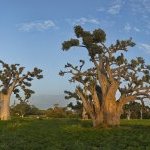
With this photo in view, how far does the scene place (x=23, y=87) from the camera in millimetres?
85062

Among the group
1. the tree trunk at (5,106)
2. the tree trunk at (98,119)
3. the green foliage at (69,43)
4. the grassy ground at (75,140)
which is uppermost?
the green foliage at (69,43)

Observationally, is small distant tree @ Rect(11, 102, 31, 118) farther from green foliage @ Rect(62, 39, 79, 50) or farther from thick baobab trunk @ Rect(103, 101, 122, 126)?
thick baobab trunk @ Rect(103, 101, 122, 126)

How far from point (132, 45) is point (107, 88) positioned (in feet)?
19.8

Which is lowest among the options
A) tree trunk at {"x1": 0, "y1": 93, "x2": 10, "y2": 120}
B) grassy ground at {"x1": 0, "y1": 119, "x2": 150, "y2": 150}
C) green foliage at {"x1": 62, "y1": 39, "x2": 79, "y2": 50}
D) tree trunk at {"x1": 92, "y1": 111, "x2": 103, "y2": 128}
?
grassy ground at {"x1": 0, "y1": 119, "x2": 150, "y2": 150}

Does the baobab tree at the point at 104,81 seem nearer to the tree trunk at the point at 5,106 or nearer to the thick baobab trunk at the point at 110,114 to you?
the thick baobab trunk at the point at 110,114

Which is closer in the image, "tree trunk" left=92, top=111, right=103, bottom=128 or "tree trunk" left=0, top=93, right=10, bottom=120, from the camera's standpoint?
"tree trunk" left=92, top=111, right=103, bottom=128

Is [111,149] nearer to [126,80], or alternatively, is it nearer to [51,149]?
[51,149]

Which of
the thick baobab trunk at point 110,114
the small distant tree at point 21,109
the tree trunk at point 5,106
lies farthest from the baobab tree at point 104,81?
the small distant tree at point 21,109

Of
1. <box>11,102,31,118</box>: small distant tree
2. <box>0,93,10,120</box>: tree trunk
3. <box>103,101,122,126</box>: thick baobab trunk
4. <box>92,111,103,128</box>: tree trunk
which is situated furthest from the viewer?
<box>11,102,31,118</box>: small distant tree

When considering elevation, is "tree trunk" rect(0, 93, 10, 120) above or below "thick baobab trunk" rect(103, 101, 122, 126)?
above

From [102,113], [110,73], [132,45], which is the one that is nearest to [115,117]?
[102,113]

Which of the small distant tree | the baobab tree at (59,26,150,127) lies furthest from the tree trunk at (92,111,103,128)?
the small distant tree

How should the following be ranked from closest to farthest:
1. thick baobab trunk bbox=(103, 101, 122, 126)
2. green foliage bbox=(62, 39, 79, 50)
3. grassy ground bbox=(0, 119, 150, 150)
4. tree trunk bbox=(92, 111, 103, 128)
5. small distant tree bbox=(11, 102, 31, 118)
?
1. grassy ground bbox=(0, 119, 150, 150)
2. tree trunk bbox=(92, 111, 103, 128)
3. thick baobab trunk bbox=(103, 101, 122, 126)
4. green foliage bbox=(62, 39, 79, 50)
5. small distant tree bbox=(11, 102, 31, 118)

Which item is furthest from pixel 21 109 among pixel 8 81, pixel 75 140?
pixel 75 140
